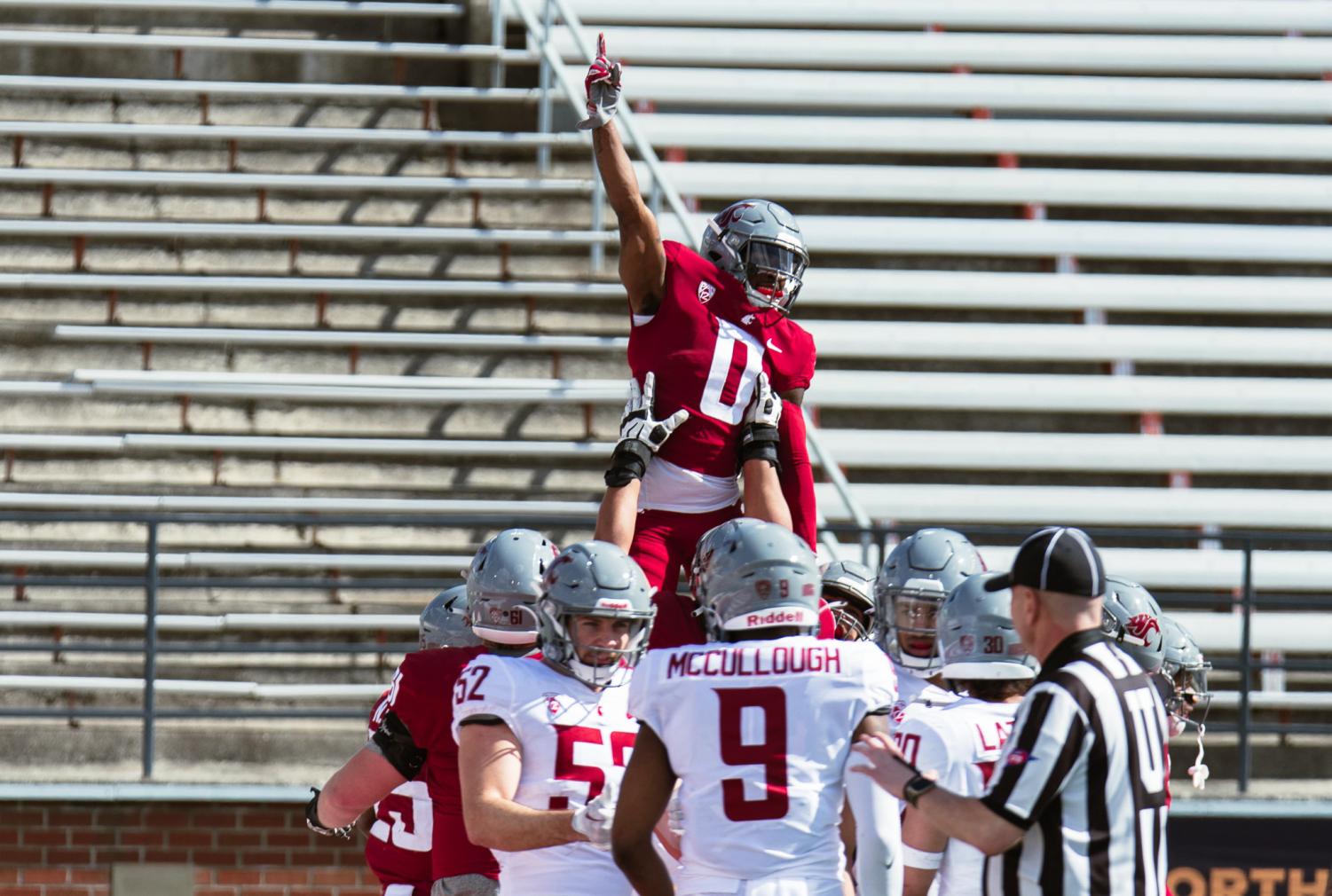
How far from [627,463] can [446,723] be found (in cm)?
88

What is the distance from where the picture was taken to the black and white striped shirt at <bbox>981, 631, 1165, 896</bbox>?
2.90m

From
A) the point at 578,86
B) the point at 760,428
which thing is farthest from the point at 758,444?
the point at 578,86

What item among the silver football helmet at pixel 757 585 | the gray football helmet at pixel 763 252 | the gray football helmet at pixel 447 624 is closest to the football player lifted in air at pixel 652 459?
the gray football helmet at pixel 763 252

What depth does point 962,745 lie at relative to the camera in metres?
3.29

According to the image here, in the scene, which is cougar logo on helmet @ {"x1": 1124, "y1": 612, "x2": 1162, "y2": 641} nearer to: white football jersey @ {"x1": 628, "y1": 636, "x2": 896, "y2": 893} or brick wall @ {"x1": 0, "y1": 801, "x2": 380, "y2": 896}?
white football jersey @ {"x1": 628, "y1": 636, "x2": 896, "y2": 893}

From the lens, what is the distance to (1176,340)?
867cm

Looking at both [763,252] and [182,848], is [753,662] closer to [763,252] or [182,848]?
[763,252]

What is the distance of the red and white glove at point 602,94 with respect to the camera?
4.14 m

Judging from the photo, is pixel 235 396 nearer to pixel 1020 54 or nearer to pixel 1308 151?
pixel 1020 54

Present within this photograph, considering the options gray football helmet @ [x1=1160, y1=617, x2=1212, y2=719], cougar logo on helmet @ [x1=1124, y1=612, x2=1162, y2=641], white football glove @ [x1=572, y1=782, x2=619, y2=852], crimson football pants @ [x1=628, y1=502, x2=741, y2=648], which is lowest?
white football glove @ [x1=572, y1=782, x2=619, y2=852]

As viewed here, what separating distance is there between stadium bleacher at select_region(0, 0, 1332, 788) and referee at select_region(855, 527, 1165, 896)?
4764 millimetres

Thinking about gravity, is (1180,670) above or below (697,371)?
below

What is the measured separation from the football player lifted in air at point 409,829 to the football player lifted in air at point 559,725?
28.0 inches

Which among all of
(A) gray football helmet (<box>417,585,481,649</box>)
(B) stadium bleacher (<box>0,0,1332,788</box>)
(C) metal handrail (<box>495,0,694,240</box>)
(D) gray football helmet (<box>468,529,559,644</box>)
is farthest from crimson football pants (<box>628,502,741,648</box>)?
(C) metal handrail (<box>495,0,694,240</box>)
